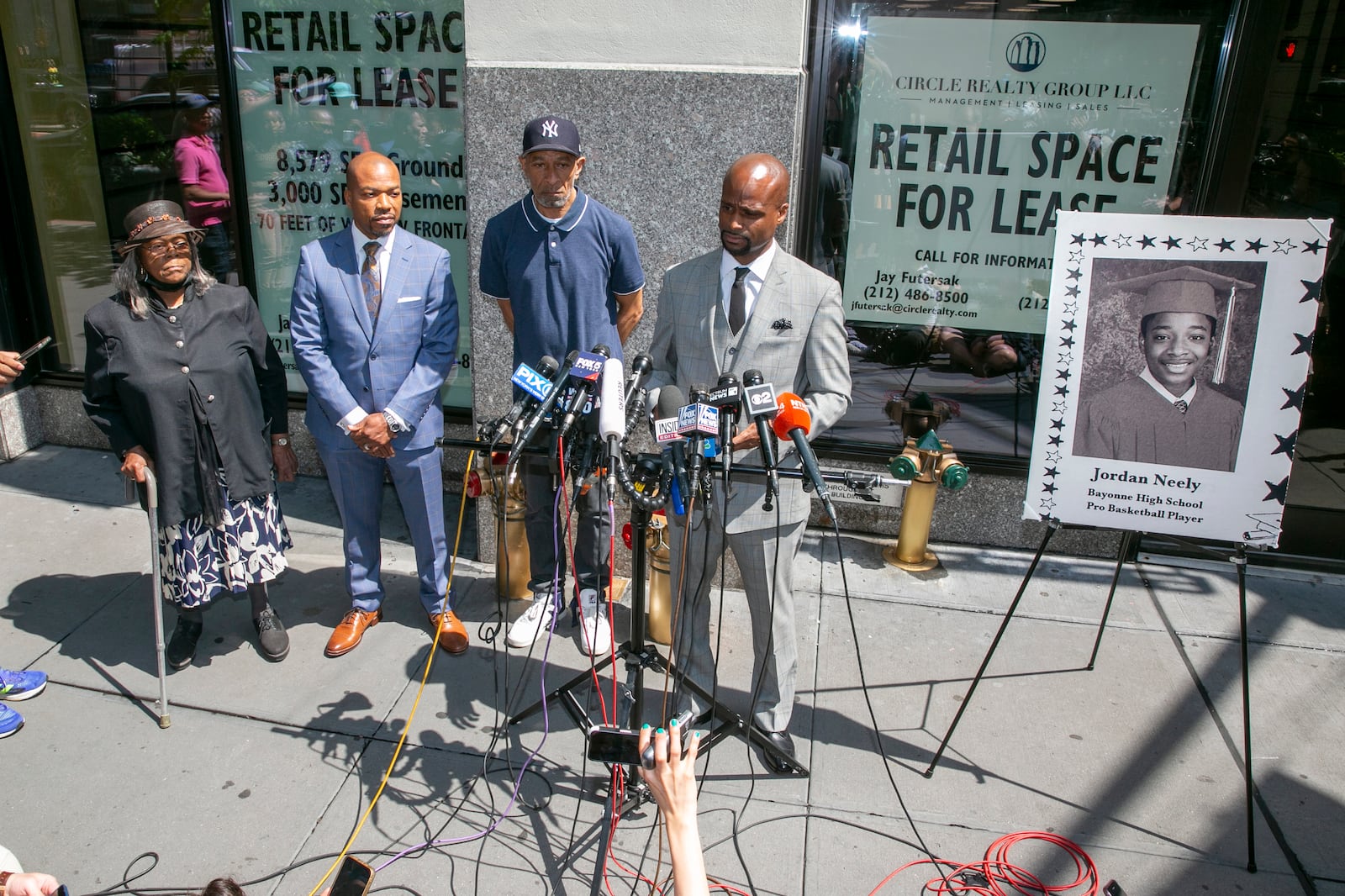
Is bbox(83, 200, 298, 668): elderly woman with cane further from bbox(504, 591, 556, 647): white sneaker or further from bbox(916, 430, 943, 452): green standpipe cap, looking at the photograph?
bbox(916, 430, 943, 452): green standpipe cap

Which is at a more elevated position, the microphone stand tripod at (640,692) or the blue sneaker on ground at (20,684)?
the microphone stand tripod at (640,692)

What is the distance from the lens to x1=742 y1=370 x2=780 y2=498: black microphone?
2.61 metres

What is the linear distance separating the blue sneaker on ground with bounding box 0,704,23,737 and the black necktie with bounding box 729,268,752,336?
129 inches

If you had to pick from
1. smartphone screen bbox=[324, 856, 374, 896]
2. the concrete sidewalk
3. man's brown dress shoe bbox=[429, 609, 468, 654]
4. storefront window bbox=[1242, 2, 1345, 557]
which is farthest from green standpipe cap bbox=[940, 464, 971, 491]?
smartphone screen bbox=[324, 856, 374, 896]

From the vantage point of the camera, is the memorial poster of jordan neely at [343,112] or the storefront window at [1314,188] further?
the memorial poster of jordan neely at [343,112]

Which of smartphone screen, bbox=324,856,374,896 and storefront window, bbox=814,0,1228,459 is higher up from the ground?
storefront window, bbox=814,0,1228,459

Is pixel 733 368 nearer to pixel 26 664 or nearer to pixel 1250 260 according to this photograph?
pixel 1250 260

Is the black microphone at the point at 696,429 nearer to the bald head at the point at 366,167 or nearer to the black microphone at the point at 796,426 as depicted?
the black microphone at the point at 796,426

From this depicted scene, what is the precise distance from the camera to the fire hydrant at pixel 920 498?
509cm

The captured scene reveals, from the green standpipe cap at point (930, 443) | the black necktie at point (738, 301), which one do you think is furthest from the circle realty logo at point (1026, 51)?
the black necktie at point (738, 301)

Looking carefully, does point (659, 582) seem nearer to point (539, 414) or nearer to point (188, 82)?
point (539, 414)

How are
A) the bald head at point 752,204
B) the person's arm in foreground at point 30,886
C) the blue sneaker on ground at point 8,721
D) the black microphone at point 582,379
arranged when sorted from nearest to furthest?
the person's arm in foreground at point 30,886 → the black microphone at point 582,379 → the bald head at point 752,204 → the blue sneaker on ground at point 8,721

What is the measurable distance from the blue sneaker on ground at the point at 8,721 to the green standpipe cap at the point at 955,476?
167 inches

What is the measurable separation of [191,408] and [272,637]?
1135 mm
